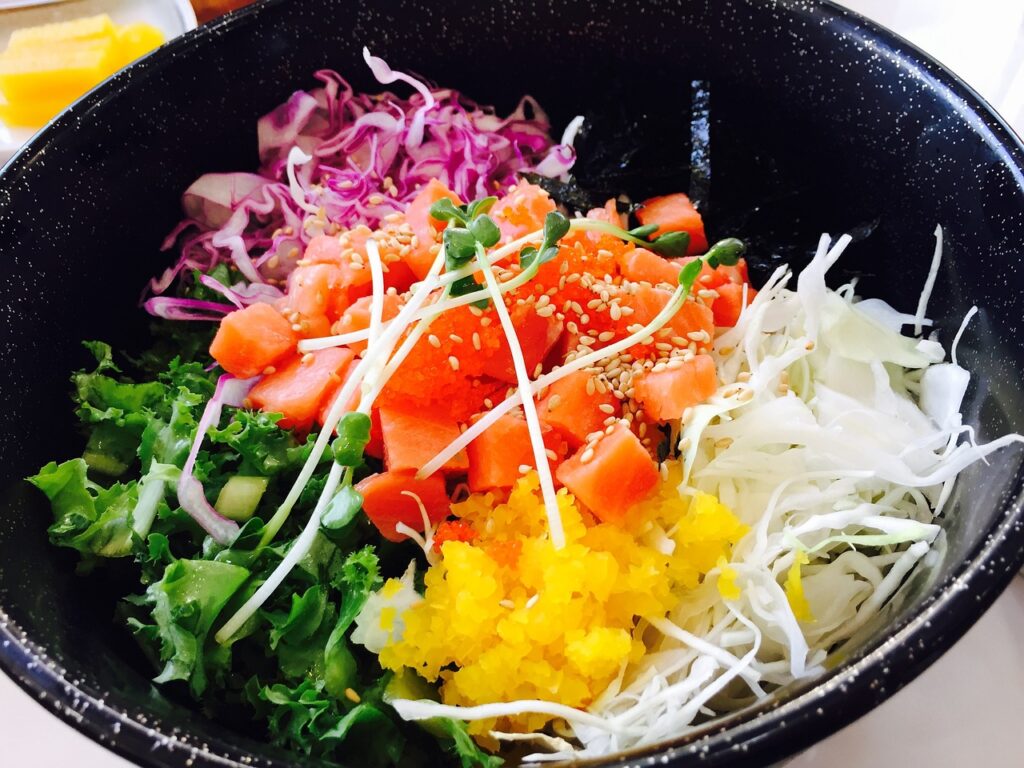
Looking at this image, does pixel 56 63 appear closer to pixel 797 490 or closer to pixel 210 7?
pixel 210 7

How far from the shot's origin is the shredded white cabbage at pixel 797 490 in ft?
3.65

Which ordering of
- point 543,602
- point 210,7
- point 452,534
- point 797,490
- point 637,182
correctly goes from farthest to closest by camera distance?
point 210,7
point 637,182
point 797,490
point 452,534
point 543,602

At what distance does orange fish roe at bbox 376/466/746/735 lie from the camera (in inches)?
42.6

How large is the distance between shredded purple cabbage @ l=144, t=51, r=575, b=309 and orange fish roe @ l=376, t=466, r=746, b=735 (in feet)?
2.48

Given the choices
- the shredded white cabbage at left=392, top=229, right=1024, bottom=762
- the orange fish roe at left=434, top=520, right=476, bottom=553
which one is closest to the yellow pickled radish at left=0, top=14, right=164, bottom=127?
the orange fish roe at left=434, top=520, right=476, bottom=553

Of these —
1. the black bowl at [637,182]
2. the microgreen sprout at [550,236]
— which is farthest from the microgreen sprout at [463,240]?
the black bowl at [637,182]

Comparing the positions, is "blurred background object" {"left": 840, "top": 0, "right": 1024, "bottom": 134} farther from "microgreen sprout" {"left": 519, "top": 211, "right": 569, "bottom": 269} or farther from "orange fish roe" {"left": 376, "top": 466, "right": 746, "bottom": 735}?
"orange fish roe" {"left": 376, "top": 466, "right": 746, "bottom": 735}

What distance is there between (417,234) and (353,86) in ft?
1.57

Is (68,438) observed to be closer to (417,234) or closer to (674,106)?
Answer: (417,234)

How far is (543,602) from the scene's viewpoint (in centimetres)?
108

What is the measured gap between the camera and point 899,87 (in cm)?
142

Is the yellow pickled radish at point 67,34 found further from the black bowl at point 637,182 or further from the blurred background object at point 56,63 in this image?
the black bowl at point 637,182

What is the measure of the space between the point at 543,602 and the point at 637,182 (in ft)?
3.22

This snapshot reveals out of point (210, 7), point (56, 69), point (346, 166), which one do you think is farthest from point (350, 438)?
point (210, 7)
